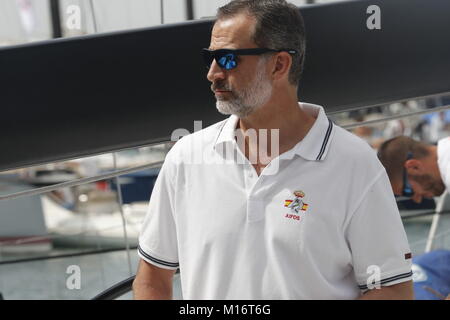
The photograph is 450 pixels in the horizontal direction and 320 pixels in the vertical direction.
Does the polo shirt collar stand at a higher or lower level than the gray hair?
lower

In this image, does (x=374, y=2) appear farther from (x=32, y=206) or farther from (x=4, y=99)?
A: (x=32, y=206)

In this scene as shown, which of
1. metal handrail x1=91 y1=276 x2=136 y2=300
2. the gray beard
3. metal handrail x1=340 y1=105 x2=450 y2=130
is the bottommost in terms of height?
metal handrail x1=91 y1=276 x2=136 y2=300

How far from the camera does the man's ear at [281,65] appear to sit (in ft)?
3.73

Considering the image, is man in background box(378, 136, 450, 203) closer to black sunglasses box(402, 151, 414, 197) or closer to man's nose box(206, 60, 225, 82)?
black sunglasses box(402, 151, 414, 197)

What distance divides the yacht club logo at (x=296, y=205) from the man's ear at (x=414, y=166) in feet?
5.10

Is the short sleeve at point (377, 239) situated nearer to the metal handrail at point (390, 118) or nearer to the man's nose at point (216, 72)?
the man's nose at point (216, 72)

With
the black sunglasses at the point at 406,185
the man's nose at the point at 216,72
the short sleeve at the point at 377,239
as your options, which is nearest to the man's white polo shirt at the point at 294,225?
the short sleeve at the point at 377,239

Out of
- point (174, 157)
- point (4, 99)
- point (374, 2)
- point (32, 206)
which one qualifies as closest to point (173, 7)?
point (374, 2)

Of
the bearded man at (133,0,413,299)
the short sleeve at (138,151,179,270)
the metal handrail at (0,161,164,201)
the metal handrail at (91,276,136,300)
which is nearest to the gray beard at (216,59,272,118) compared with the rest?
the bearded man at (133,0,413,299)

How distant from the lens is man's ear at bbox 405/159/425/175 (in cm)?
258

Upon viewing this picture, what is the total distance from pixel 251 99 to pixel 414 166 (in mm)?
1591

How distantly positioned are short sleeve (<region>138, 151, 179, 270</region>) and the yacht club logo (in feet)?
0.62

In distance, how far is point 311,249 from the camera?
1083mm
